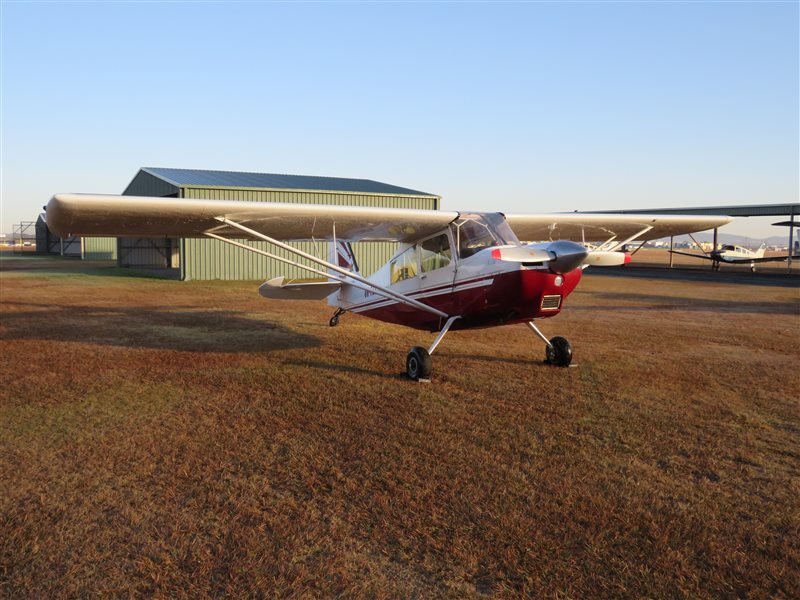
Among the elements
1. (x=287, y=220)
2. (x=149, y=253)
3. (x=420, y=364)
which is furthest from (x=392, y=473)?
(x=149, y=253)

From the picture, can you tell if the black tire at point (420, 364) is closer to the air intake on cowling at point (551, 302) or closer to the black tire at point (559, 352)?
the air intake on cowling at point (551, 302)

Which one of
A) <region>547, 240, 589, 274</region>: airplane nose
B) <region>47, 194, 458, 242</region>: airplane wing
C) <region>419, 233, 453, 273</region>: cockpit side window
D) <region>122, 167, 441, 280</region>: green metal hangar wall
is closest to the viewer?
<region>547, 240, 589, 274</region>: airplane nose

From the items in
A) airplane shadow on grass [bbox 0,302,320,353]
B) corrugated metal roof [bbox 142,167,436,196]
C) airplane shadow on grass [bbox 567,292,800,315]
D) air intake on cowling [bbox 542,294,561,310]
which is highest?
corrugated metal roof [bbox 142,167,436,196]

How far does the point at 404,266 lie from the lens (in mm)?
9219

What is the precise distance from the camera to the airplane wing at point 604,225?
9.48 metres

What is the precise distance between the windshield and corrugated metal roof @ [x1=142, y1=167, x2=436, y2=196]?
714 inches

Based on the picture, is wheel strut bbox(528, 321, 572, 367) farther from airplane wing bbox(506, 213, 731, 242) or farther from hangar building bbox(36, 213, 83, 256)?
hangar building bbox(36, 213, 83, 256)

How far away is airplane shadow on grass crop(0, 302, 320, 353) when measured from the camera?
9.72 meters

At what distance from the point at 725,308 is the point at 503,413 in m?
13.7

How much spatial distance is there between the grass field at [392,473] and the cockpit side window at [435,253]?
1.51m

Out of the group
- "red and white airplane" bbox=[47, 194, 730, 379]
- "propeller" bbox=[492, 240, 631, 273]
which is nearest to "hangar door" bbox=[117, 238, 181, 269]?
"red and white airplane" bbox=[47, 194, 730, 379]

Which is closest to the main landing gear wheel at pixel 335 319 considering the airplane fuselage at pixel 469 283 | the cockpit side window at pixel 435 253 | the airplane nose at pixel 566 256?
the airplane fuselage at pixel 469 283

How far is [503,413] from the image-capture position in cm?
585

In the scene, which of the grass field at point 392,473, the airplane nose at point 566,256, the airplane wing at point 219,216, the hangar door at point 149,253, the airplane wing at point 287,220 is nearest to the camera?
the grass field at point 392,473
